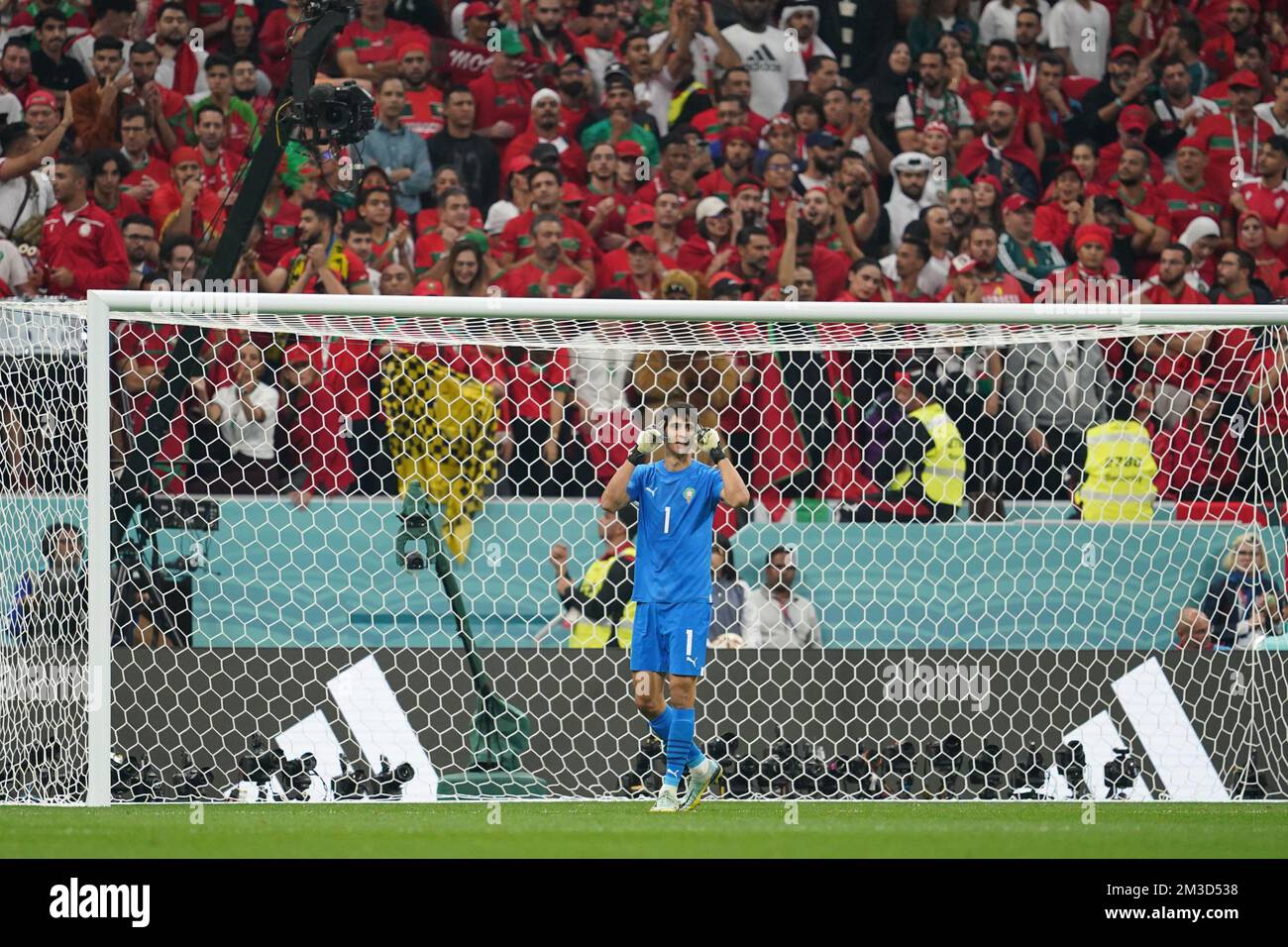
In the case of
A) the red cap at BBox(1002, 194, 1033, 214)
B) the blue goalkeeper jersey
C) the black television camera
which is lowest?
the black television camera

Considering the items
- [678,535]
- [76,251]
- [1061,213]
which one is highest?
[1061,213]

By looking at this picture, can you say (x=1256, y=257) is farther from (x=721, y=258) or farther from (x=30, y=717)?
(x=30, y=717)

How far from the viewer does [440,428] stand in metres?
8.96

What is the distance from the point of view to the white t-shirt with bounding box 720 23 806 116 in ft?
40.6

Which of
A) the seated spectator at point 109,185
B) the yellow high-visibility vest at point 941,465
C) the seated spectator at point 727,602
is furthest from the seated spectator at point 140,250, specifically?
the yellow high-visibility vest at point 941,465

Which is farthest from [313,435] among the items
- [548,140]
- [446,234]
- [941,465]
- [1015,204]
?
[1015,204]

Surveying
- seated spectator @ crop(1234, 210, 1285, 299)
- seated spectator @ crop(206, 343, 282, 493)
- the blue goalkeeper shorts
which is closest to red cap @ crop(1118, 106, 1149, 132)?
seated spectator @ crop(1234, 210, 1285, 299)

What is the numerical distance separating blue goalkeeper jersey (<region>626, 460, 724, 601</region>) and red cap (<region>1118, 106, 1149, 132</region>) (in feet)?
20.8

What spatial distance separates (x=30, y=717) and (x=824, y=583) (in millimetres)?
3856

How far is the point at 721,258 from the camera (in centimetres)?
1106

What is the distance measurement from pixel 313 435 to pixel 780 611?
2574 millimetres

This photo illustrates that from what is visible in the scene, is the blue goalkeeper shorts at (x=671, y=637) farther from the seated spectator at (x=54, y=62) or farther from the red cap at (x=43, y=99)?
the seated spectator at (x=54, y=62)

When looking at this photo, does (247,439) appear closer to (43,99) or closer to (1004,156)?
(43,99)

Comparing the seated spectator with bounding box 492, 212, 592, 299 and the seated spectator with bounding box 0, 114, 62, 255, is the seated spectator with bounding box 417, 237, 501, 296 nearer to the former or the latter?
the seated spectator with bounding box 492, 212, 592, 299
